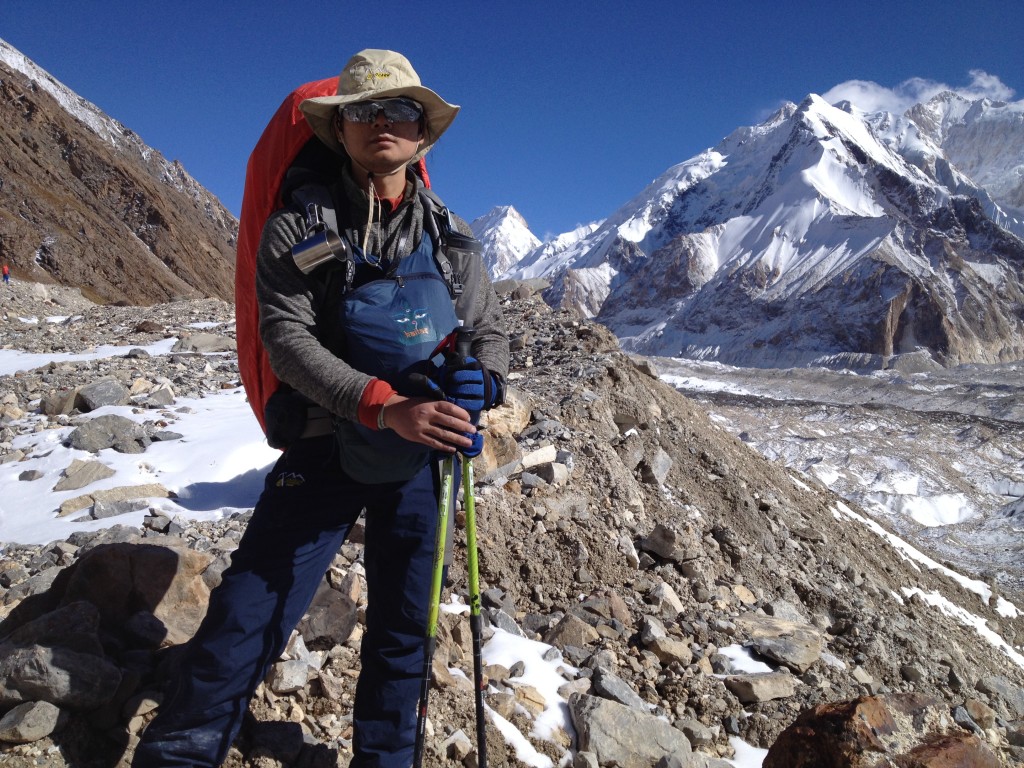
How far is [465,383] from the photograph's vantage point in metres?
2.18

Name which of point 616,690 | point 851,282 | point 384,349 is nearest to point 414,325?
point 384,349

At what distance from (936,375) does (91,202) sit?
343ft

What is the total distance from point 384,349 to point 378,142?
66 cm

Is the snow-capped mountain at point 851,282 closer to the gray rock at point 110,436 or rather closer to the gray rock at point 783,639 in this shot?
the gray rock at point 783,639

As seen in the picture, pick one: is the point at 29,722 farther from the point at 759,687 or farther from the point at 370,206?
the point at 759,687

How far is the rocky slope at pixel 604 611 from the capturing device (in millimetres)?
2656

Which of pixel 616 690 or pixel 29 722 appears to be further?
pixel 616 690

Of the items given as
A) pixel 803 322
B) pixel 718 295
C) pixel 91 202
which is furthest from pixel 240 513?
pixel 718 295

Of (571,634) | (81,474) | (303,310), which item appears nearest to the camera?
(303,310)

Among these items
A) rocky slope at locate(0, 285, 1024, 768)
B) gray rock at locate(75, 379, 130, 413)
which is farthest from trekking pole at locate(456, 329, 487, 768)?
gray rock at locate(75, 379, 130, 413)

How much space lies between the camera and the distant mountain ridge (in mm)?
47844

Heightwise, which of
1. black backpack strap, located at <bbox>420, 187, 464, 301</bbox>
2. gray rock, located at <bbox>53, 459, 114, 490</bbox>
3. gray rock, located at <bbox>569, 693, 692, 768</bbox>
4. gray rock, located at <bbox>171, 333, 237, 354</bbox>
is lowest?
gray rock, located at <bbox>569, 693, 692, 768</bbox>

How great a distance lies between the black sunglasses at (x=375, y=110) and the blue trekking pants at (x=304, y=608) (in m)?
1.04

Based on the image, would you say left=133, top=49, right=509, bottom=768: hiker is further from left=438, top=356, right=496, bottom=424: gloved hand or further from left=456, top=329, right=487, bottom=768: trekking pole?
left=456, top=329, right=487, bottom=768: trekking pole
